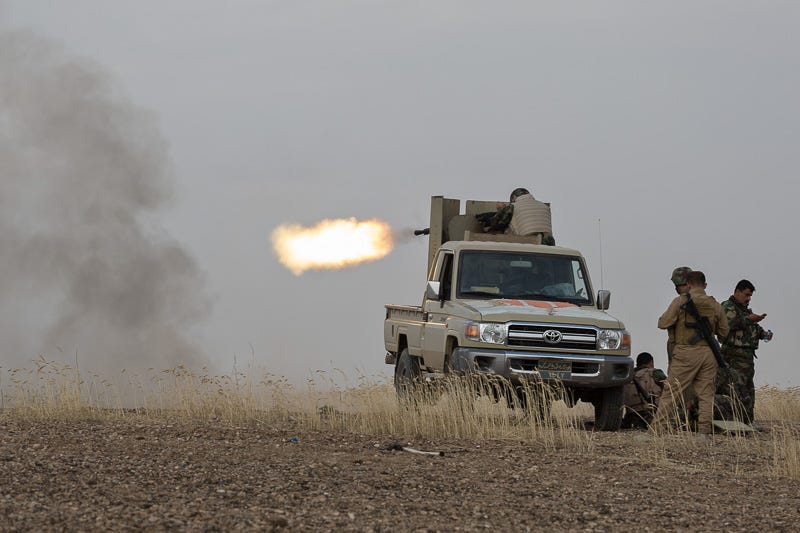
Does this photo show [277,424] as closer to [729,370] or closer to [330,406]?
[330,406]

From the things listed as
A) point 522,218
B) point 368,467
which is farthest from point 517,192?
point 368,467

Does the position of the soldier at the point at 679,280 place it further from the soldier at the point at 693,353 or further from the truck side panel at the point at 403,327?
the truck side panel at the point at 403,327

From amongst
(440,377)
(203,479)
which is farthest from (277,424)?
(203,479)

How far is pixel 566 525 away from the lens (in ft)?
25.0

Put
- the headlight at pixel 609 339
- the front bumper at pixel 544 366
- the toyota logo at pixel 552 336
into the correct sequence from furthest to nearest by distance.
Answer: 1. the headlight at pixel 609 339
2. the toyota logo at pixel 552 336
3. the front bumper at pixel 544 366

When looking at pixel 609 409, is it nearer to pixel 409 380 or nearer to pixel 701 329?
pixel 701 329

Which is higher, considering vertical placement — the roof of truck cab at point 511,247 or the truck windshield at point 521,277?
the roof of truck cab at point 511,247

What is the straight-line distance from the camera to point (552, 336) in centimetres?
1410

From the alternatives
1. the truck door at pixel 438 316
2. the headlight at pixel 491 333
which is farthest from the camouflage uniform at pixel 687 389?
the truck door at pixel 438 316

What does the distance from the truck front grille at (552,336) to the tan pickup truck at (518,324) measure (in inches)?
0.5

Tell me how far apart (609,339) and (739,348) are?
1.76 meters

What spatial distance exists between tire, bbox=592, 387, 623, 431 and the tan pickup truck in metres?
0.01

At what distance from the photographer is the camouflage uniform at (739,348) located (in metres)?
14.5

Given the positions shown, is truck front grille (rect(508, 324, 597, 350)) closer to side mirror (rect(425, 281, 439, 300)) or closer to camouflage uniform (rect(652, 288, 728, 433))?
camouflage uniform (rect(652, 288, 728, 433))
